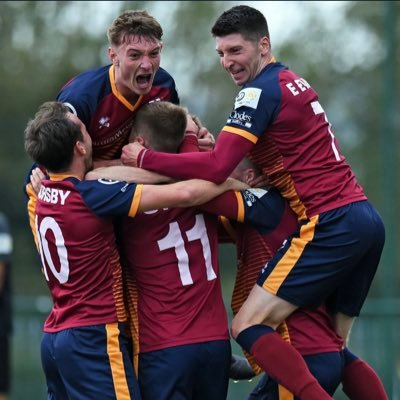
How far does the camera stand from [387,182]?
11273mm

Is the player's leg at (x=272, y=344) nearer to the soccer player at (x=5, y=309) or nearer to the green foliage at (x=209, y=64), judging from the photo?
the soccer player at (x=5, y=309)

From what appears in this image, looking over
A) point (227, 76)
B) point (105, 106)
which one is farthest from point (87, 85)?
point (227, 76)

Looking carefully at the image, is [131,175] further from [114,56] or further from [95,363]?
[95,363]

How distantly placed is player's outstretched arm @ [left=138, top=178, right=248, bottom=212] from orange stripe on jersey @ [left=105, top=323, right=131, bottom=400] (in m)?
0.56

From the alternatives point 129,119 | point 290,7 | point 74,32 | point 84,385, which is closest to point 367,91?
point 290,7

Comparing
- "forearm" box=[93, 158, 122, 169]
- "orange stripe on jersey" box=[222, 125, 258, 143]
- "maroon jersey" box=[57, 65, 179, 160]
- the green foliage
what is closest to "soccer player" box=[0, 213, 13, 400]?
the green foliage

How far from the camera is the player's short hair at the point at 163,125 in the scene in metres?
5.41

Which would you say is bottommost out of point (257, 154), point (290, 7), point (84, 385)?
point (84, 385)

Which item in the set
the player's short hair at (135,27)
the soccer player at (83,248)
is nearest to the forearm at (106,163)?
the soccer player at (83,248)

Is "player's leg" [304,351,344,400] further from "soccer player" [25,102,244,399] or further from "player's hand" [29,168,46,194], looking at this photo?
"player's hand" [29,168,46,194]

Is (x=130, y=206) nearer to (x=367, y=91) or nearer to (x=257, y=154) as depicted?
(x=257, y=154)

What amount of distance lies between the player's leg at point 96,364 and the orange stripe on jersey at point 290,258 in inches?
29.1

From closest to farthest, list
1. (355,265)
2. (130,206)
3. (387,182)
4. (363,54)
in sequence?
1. (130,206)
2. (355,265)
3. (387,182)
4. (363,54)

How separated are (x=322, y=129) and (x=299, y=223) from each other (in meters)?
0.45
